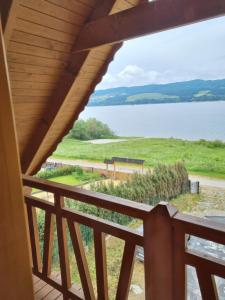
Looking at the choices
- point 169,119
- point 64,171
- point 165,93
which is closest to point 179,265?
point 165,93

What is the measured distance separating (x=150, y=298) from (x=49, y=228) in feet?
2.42

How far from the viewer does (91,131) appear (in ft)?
29.6

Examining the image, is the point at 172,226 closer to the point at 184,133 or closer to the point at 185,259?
the point at 185,259

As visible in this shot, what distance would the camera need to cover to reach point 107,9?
6.38 feet

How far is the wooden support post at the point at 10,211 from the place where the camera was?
0.51m

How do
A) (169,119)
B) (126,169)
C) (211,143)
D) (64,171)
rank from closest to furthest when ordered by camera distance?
(169,119) < (211,143) < (126,169) < (64,171)

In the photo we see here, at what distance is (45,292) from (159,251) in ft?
3.43

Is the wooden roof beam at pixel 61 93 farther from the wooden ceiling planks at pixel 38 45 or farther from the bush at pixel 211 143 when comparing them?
the bush at pixel 211 143

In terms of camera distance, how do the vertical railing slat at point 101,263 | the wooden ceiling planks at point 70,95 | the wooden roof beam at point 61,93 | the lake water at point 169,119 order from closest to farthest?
the vertical railing slat at point 101,263
the wooden roof beam at point 61,93
the wooden ceiling planks at point 70,95
the lake water at point 169,119

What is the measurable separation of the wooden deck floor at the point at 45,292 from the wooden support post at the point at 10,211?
4.28 ft

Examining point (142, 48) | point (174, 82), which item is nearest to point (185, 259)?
point (174, 82)

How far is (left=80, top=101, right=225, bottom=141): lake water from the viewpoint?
22.3ft

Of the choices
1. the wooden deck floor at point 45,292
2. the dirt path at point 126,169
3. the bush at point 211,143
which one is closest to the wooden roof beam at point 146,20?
the wooden deck floor at point 45,292

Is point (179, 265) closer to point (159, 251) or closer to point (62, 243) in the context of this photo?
point (159, 251)
